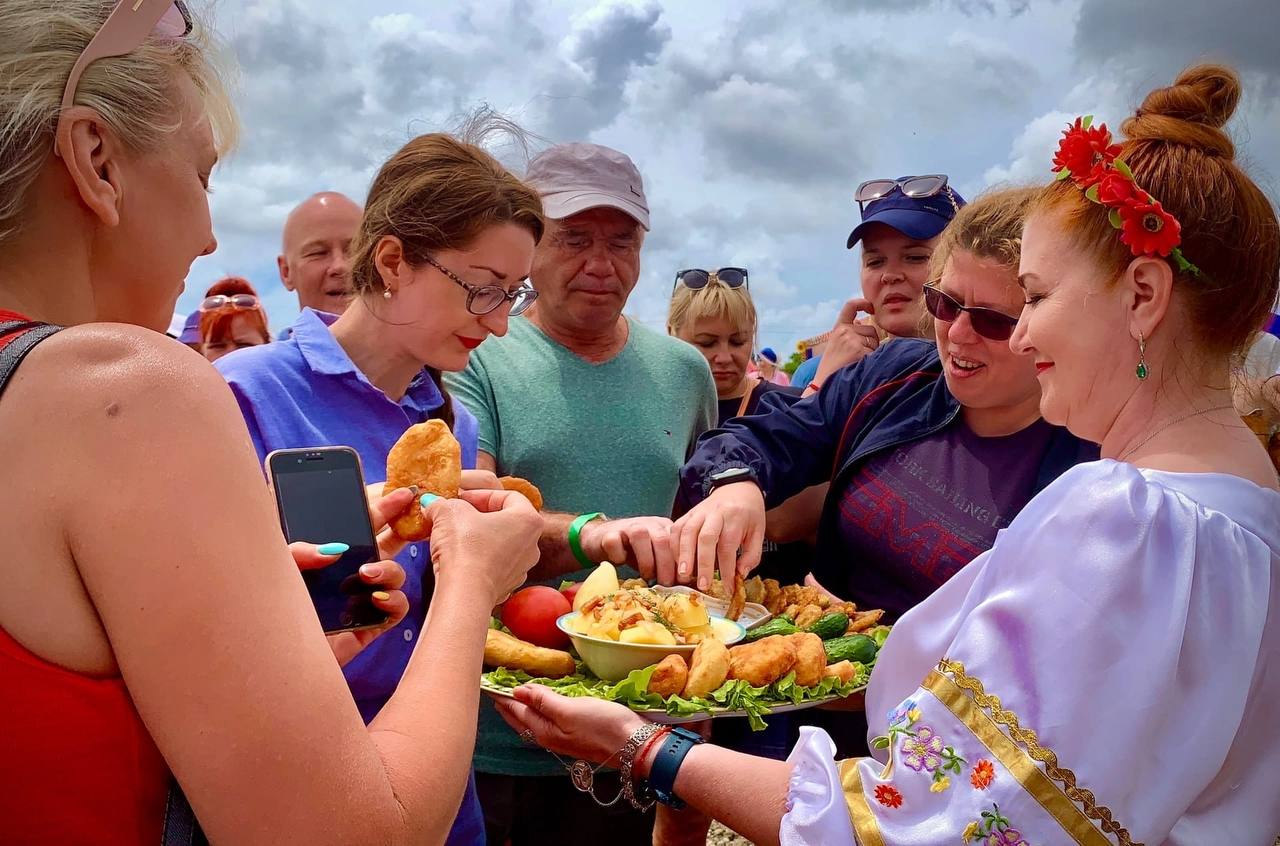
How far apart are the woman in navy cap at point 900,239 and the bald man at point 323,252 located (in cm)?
303

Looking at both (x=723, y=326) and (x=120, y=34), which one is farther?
(x=723, y=326)

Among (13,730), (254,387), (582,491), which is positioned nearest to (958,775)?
(13,730)

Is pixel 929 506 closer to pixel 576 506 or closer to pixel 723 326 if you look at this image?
pixel 576 506

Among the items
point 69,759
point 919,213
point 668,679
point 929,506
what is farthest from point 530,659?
point 919,213

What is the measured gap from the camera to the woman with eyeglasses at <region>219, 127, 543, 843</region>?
2.97 m

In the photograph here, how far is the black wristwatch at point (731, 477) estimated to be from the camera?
3.75 metres

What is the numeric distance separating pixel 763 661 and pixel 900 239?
9.70ft

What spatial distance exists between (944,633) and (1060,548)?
40cm

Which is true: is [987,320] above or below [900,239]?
below

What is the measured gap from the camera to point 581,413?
4301 mm

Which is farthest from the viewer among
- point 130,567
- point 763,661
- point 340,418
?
point 340,418

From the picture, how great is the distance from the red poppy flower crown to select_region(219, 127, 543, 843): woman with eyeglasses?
5.98 feet

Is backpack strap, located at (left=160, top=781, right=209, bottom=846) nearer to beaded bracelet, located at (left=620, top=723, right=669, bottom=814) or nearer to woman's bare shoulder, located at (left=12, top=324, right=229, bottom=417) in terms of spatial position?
woman's bare shoulder, located at (left=12, top=324, right=229, bottom=417)

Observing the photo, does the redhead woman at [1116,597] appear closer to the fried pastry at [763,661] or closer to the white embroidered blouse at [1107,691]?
the white embroidered blouse at [1107,691]
